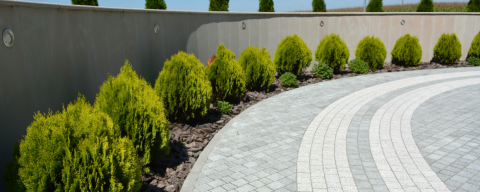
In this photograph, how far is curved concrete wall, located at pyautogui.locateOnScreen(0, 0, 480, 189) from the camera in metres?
4.20

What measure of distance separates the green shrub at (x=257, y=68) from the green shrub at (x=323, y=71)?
317 centimetres

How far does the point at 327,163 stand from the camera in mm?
5184

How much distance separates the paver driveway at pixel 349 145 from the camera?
462 cm

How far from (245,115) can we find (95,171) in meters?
5.04

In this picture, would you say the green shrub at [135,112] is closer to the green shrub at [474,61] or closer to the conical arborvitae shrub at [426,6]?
the green shrub at [474,61]

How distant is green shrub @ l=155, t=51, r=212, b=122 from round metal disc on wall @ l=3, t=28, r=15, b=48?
285 centimetres

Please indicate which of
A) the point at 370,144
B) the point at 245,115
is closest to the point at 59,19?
the point at 245,115

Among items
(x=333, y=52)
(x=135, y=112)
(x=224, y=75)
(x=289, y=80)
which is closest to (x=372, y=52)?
(x=333, y=52)

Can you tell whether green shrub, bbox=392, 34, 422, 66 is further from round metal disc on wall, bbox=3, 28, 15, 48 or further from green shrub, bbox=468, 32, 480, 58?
round metal disc on wall, bbox=3, 28, 15, 48

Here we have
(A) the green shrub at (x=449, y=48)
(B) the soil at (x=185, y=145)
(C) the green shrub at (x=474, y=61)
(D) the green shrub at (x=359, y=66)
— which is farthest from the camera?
(C) the green shrub at (x=474, y=61)

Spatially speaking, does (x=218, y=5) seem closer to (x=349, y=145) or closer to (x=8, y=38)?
(x=349, y=145)

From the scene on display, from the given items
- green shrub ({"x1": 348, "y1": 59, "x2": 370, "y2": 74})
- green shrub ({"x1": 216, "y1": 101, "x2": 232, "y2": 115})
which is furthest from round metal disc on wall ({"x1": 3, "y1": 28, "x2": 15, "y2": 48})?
green shrub ({"x1": 348, "y1": 59, "x2": 370, "y2": 74})

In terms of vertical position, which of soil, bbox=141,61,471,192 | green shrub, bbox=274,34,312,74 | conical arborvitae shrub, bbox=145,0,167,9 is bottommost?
soil, bbox=141,61,471,192

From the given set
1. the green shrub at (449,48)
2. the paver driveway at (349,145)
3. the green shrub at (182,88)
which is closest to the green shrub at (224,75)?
the paver driveway at (349,145)
